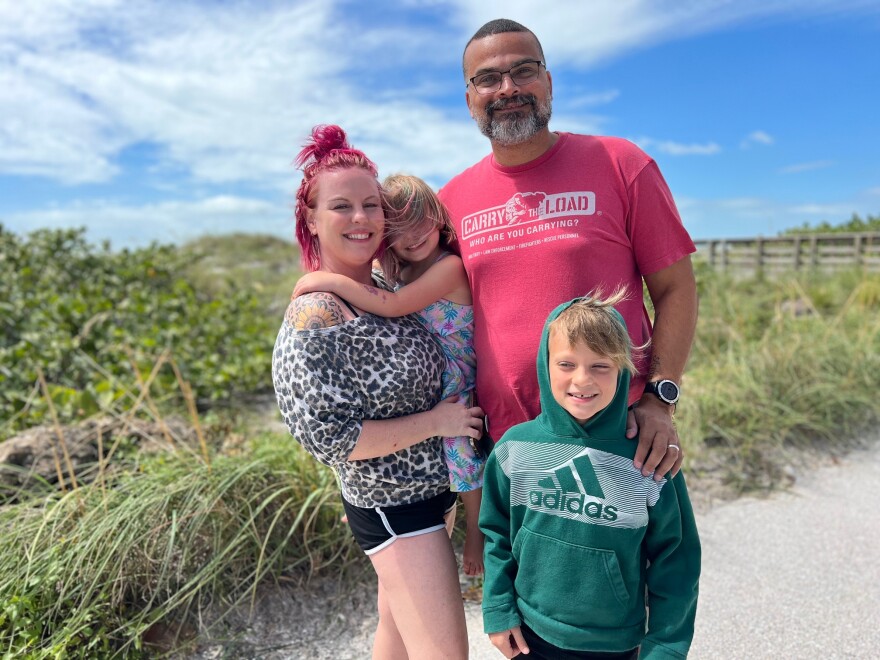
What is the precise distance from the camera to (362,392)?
209cm

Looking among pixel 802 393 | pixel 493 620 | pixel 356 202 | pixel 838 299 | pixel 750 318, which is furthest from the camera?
pixel 838 299

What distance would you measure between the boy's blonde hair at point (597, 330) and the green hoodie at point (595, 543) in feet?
0.22

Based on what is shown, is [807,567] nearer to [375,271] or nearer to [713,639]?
[713,639]

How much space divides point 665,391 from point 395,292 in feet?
3.11

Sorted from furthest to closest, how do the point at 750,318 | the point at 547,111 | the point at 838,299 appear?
1. the point at 838,299
2. the point at 750,318
3. the point at 547,111

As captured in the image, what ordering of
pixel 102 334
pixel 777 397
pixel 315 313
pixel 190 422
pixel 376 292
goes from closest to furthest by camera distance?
pixel 315 313 → pixel 376 292 → pixel 190 422 → pixel 777 397 → pixel 102 334

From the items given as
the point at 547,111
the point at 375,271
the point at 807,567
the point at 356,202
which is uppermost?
the point at 547,111

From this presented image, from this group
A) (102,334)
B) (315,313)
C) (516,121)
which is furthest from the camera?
(102,334)

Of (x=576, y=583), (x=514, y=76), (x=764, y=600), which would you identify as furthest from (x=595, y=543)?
(x=764, y=600)

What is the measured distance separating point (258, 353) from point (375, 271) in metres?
4.64

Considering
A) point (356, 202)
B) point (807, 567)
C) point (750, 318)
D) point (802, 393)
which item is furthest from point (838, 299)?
point (356, 202)

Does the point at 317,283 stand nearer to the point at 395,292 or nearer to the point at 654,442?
the point at 395,292

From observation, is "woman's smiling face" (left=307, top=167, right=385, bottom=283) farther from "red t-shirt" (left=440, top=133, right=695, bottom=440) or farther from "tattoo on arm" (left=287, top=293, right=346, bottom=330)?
"red t-shirt" (left=440, top=133, right=695, bottom=440)

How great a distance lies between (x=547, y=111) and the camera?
238cm
